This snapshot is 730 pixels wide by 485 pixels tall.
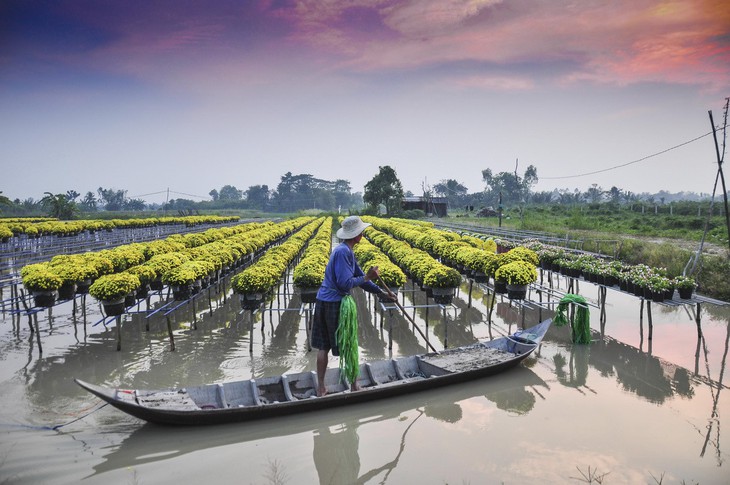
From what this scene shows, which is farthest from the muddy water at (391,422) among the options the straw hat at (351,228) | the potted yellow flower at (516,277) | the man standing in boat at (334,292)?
the straw hat at (351,228)

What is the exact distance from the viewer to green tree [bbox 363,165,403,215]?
60562 mm

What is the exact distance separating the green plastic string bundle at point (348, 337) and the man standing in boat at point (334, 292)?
61 millimetres

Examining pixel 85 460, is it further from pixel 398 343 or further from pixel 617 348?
pixel 617 348

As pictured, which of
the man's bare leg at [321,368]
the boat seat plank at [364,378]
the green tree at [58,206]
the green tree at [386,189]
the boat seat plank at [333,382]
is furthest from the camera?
the green tree at [386,189]

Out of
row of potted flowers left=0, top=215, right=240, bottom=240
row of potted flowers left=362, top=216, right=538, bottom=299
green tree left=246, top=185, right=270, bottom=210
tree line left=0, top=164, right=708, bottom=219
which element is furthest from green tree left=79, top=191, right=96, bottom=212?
row of potted flowers left=362, top=216, right=538, bottom=299

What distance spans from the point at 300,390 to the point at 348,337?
1.21 metres

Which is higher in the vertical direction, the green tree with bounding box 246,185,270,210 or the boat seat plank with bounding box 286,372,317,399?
the green tree with bounding box 246,185,270,210

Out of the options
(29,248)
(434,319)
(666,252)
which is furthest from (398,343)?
(29,248)

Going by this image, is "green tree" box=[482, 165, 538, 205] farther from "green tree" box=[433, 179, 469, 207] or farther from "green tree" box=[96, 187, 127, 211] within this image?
"green tree" box=[96, 187, 127, 211]

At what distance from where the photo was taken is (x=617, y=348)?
32.4 feet

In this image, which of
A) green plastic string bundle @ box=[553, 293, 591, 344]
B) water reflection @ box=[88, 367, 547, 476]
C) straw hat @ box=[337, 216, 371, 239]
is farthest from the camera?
green plastic string bundle @ box=[553, 293, 591, 344]

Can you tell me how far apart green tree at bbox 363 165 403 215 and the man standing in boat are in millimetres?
54051

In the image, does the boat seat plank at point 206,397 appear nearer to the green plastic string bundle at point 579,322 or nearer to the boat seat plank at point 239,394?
the boat seat plank at point 239,394

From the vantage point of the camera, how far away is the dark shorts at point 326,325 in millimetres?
6605
